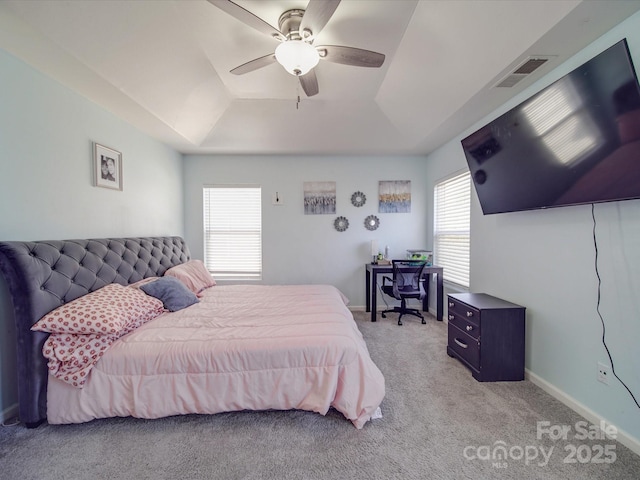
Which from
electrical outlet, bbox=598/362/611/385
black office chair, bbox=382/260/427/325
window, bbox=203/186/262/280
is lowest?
electrical outlet, bbox=598/362/611/385

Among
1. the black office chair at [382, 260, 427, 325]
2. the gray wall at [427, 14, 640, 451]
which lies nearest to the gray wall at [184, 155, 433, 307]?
the black office chair at [382, 260, 427, 325]

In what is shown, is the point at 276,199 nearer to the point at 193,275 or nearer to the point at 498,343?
the point at 193,275

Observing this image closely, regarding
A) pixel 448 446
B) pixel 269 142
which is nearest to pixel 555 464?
pixel 448 446

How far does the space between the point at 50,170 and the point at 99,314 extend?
128cm

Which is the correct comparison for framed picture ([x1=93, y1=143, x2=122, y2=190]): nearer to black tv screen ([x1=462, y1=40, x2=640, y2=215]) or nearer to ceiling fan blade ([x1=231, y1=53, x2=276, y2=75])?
ceiling fan blade ([x1=231, y1=53, x2=276, y2=75])

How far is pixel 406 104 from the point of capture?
2854mm

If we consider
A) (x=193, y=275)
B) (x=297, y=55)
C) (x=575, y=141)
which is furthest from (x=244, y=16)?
(x=193, y=275)

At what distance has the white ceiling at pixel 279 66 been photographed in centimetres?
160

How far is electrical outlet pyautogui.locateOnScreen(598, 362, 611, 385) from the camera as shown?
1625 mm

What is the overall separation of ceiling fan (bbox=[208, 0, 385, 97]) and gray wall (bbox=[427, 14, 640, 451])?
5.20 ft

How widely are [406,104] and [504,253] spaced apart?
75.2 inches

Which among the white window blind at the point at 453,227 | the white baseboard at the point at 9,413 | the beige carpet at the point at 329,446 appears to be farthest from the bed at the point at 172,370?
the white window blind at the point at 453,227

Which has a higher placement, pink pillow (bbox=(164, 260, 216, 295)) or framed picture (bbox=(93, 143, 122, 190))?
framed picture (bbox=(93, 143, 122, 190))

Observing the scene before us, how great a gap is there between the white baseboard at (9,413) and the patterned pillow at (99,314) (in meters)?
0.71
